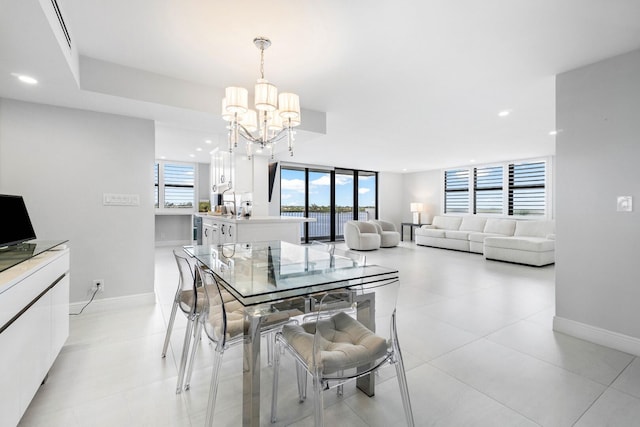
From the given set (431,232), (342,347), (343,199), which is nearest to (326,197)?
(343,199)

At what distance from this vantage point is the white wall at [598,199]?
2.24 meters

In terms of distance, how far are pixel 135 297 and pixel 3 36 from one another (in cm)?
251

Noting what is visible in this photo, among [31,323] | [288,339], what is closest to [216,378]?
[288,339]

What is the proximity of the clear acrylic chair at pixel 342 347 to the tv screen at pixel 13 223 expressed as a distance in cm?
178

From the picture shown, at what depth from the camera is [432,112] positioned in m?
3.80

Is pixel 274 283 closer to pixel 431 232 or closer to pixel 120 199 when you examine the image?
pixel 120 199

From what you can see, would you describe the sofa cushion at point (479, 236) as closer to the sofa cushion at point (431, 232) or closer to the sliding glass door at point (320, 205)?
the sofa cushion at point (431, 232)

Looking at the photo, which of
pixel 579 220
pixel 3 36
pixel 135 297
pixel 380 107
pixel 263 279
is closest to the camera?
pixel 263 279

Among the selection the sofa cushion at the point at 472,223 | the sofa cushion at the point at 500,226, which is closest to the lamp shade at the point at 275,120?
the sofa cushion at the point at 500,226

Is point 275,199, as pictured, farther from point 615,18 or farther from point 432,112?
point 615,18

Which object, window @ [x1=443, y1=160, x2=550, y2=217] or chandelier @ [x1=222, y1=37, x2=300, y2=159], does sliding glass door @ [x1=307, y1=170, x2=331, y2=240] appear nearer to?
window @ [x1=443, y1=160, x2=550, y2=217]

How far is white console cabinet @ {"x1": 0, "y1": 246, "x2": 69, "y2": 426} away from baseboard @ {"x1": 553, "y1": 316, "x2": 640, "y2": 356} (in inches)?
148

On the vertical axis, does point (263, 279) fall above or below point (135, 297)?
above

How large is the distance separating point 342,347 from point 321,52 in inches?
84.8
